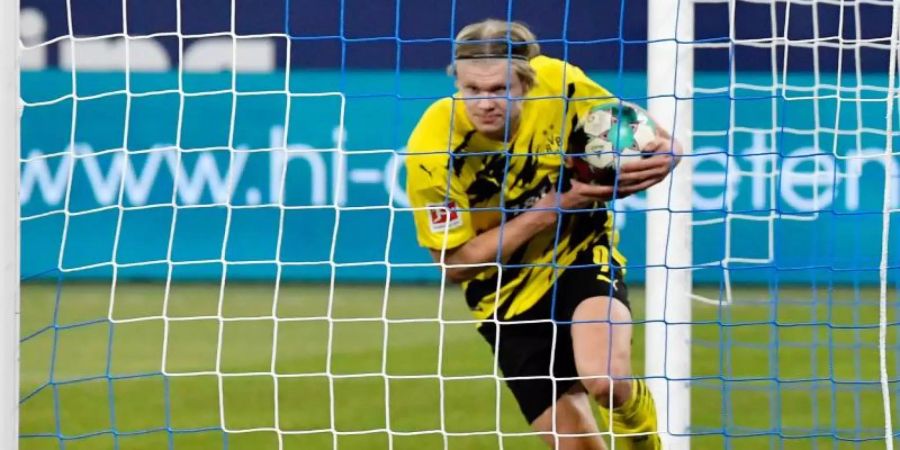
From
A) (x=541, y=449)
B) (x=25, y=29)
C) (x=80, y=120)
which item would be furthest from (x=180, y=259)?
(x=541, y=449)

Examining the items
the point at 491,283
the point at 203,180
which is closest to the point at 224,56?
the point at 203,180

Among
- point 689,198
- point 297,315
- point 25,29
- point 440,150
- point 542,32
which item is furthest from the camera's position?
point 25,29

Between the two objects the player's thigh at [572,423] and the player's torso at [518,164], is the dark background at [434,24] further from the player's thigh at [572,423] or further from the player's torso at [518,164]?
the player's thigh at [572,423]

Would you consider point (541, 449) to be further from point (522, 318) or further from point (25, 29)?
point (25, 29)

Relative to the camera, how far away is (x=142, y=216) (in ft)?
29.1

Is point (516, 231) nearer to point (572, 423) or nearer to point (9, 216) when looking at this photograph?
point (572, 423)

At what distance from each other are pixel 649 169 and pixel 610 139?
148 mm

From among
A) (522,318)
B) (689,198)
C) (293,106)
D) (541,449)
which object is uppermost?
(293,106)

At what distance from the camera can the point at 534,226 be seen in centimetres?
409

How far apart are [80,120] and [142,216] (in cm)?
72

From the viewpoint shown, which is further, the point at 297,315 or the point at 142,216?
the point at 142,216

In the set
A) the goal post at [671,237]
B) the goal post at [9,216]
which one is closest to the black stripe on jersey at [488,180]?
the goal post at [671,237]

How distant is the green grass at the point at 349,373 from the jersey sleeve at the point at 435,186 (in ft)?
0.77

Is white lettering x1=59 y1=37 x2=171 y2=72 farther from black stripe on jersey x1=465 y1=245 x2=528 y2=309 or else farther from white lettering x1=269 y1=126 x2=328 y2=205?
black stripe on jersey x1=465 y1=245 x2=528 y2=309
